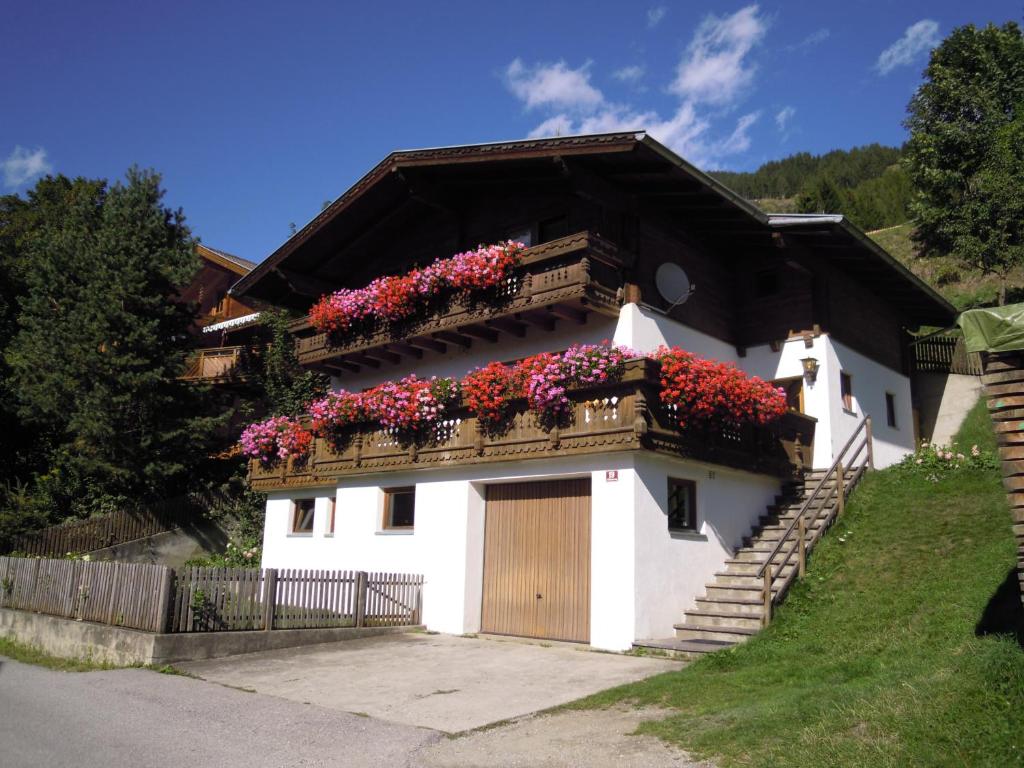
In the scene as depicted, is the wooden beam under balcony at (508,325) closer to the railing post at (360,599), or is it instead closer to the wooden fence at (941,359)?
the railing post at (360,599)

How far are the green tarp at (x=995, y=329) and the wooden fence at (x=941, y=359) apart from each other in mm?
18416

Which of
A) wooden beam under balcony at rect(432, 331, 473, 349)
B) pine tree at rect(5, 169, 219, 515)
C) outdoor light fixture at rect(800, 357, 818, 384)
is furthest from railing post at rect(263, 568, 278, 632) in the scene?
pine tree at rect(5, 169, 219, 515)

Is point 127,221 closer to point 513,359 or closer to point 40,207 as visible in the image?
point 40,207

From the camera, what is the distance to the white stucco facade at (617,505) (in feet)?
45.5

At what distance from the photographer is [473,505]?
54.4 feet

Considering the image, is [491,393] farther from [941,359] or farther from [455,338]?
[941,359]

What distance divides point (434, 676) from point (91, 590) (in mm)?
7098

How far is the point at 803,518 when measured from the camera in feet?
50.6

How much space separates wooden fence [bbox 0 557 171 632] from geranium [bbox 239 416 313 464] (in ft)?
21.0

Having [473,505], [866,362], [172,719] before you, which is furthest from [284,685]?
[866,362]

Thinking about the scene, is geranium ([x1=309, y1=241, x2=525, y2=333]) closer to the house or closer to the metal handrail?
the house

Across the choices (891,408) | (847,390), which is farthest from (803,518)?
(891,408)

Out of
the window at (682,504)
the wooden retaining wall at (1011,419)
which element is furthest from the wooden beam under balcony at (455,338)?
the wooden retaining wall at (1011,419)

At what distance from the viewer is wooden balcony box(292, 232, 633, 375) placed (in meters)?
16.0
